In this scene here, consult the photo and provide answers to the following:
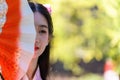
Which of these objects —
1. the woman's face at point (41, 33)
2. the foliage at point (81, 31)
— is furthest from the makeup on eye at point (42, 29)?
the foliage at point (81, 31)

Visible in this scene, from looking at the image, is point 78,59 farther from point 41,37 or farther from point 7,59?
point 7,59

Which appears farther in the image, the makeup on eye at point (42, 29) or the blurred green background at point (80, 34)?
the blurred green background at point (80, 34)

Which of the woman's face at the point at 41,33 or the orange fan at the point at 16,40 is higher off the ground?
the orange fan at the point at 16,40

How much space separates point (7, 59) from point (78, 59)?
2.60 m

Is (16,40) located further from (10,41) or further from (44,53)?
(44,53)

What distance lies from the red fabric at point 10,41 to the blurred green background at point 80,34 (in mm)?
1796

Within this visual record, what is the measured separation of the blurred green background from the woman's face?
1264 mm

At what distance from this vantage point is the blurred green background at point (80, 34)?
338cm

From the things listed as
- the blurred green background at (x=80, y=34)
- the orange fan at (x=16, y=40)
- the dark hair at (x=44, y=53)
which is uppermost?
the orange fan at (x=16, y=40)

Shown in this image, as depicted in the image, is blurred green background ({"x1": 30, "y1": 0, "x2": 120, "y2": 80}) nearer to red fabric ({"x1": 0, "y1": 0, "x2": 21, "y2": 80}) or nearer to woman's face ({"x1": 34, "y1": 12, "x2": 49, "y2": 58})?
woman's face ({"x1": 34, "y1": 12, "x2": 49, "y2": 58})

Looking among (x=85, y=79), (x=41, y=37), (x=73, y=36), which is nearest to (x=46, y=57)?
(x=41, y=37)

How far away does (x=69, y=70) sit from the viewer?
4.07 meters

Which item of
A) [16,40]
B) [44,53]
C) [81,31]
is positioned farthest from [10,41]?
[81,31]

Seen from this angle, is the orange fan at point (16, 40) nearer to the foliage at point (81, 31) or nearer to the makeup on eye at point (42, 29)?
the makeup on eye at point (42, 29)
